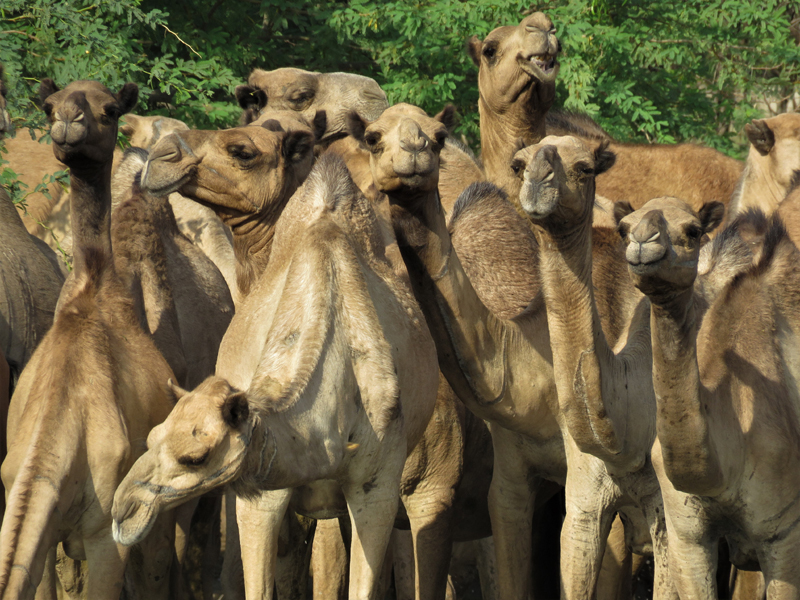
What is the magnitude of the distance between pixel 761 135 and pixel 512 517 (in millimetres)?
3802

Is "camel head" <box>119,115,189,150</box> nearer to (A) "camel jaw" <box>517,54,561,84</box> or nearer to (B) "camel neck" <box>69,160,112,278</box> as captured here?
(B) "camel neck" <box>69,160,112,278</box>

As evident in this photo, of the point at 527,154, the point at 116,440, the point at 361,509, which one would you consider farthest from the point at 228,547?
the point at 527,154

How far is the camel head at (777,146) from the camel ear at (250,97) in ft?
11.2

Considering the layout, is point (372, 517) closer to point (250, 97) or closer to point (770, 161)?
point (250, 97)

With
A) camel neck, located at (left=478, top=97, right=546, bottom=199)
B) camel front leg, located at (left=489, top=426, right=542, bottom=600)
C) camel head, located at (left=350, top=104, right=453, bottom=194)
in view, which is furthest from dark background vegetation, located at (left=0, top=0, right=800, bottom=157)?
camel front leg, located at (left=489, top=426, right=542, bottom=600)

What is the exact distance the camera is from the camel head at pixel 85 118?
5.97 metres

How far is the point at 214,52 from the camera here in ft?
32.2

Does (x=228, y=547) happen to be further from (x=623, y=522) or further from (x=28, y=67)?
(x=28, y=67)

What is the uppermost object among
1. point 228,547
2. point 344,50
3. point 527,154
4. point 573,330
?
point 344,50

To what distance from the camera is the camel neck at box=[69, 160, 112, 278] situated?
617 centimetres

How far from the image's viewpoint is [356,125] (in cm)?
588

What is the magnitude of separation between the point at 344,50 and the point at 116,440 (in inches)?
241

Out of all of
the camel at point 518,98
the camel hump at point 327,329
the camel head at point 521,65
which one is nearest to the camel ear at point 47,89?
the camel hump at point 327,329

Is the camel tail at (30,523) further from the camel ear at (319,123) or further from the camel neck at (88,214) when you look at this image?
the camel ear at (319,123)
